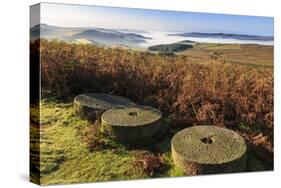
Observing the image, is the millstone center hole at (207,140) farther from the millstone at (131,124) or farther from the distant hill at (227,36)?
the distant hill at (227,36)

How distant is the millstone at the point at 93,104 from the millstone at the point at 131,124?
0.06m

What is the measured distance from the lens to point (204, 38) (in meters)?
5.23

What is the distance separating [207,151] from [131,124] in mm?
798

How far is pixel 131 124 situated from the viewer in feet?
15.8

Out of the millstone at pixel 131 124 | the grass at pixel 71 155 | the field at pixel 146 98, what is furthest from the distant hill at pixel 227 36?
the grass at pixel 71 155

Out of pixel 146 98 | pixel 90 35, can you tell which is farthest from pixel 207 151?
pixel 90 35

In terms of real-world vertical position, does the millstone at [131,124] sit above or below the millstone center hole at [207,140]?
above

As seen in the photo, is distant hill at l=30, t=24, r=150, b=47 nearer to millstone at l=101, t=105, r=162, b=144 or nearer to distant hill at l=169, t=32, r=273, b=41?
distant hill at l=169, t=32, r=273, b=41

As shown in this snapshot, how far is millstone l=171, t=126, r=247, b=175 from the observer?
4.94 m

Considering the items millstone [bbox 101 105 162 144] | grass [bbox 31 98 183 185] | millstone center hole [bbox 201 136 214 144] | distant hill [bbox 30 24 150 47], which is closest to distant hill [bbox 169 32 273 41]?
distant hill [bbox 30 24 150 47]

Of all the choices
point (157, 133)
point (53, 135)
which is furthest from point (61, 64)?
point (157, 133)

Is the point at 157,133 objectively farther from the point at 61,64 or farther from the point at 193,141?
the point at 61,64

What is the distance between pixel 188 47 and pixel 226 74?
51 cm

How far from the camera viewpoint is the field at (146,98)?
4.58m
